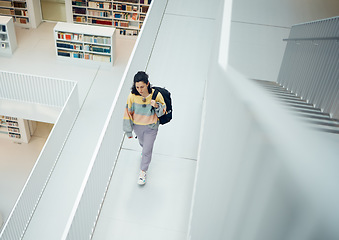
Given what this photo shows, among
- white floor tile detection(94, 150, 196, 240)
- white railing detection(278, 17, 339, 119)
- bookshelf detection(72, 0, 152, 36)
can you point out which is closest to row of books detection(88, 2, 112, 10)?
bookshelf detection(72, 0, 152, 36)

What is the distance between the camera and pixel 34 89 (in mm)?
8422

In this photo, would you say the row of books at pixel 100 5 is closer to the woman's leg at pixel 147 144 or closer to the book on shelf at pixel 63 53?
the book on shelf at pixel 63 53

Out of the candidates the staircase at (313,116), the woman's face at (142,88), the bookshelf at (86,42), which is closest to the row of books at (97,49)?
the bookshelf at (86,42)

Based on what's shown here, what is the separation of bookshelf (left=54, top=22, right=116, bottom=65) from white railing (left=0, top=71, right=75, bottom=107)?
2.21 m

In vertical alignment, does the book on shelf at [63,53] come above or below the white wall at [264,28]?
below

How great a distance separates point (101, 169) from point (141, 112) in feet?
1.96

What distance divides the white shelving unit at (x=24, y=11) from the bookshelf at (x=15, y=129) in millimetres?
3264

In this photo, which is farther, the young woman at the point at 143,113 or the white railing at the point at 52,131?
the white railing at the point at 52,131

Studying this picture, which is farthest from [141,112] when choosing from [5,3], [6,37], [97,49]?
[5,3]

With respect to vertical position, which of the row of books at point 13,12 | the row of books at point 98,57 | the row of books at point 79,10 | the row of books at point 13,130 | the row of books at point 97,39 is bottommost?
the row of books at point 13,130

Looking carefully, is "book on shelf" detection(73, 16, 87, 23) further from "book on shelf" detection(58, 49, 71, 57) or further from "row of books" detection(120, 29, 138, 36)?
"book on shelf" detection(58, 49, 71, 57)

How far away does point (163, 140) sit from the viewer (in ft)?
12.1

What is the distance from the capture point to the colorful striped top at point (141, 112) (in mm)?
2824

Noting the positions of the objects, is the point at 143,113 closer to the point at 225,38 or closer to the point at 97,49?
the point at 225,38
